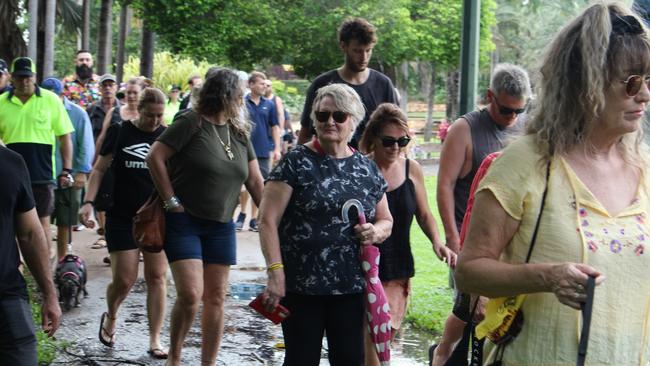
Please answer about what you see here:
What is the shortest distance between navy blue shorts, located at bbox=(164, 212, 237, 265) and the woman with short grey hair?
4.21 feet

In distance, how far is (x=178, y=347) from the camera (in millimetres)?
6902

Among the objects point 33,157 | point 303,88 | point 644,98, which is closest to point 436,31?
point 33,157

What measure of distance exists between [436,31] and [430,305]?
1953 cm

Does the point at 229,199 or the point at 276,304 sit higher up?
the point at 229,199

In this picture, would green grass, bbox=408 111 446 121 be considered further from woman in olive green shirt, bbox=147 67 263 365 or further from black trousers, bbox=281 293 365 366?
black trousers, bbox=281 293 365 366

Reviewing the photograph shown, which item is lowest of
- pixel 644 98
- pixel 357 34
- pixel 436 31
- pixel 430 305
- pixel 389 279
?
pixel 430 305

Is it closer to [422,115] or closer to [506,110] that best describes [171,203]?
[506,110]

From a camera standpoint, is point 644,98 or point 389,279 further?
point 389,279

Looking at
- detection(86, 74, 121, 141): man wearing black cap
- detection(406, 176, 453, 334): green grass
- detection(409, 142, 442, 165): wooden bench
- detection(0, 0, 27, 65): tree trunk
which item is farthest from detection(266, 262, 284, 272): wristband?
detection(409, 142, 442, 165): wooden bench

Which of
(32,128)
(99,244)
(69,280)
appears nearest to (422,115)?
(99,244)

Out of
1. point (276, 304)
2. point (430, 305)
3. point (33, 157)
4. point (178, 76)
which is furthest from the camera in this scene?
point (178, 76)

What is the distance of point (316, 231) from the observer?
537 centimetres

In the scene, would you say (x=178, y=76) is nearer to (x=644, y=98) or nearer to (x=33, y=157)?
(x=33, y=157)

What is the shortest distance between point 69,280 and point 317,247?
14.2 ft
